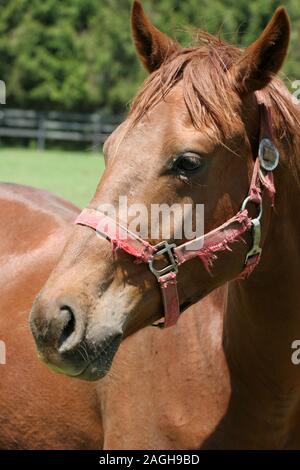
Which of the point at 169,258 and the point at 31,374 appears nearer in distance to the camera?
the point at 169,258

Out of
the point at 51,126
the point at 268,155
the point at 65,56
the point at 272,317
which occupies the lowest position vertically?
the point at 51,126

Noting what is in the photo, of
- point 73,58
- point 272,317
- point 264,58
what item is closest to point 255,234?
point 272,317

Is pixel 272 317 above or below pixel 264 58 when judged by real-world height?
below

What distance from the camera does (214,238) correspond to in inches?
107

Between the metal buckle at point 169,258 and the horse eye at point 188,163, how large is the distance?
260 millimetres

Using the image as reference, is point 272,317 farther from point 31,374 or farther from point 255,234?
point 31,374

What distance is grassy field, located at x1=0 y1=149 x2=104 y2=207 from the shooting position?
561 inches

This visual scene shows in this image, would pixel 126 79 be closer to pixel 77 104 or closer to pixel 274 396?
pixel 77 104

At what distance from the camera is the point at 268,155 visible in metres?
2.78

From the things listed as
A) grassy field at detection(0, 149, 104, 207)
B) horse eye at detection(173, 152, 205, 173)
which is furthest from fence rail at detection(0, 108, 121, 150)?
horse eye at detection(173, 152, 205, 173)

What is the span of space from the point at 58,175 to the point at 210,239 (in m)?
16.0

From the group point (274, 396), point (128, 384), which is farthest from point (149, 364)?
point (274, 396)
